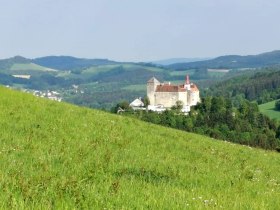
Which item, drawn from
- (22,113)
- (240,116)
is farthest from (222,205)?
(240,116)

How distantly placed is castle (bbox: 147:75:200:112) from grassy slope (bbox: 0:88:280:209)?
560 ft

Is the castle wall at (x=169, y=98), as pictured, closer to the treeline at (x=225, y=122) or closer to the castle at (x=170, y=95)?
the castle at (x=170, y=95)

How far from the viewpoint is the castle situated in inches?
7579

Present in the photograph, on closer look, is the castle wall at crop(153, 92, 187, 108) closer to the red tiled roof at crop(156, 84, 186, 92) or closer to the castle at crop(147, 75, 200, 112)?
the castle at crop(147, 75, 200, 112)

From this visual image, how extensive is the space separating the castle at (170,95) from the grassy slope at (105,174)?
171 m

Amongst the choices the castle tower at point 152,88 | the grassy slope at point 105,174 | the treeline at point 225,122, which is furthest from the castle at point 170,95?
the grassy slope at point 105,174

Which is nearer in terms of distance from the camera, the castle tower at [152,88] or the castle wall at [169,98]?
the castle wall at [169,98]

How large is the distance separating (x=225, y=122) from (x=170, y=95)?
216 ft

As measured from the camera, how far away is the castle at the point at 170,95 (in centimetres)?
19250

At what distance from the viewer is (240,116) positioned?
13388cm

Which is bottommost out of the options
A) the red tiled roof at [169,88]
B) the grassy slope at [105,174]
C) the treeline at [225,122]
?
the treeline at [225,122]

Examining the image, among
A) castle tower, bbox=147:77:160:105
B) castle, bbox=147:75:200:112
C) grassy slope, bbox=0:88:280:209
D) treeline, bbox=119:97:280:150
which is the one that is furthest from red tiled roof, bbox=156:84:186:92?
grassy slope, bbox=0:88:280:209

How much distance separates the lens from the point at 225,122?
129375mm

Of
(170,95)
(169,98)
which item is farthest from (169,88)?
(169,98)
